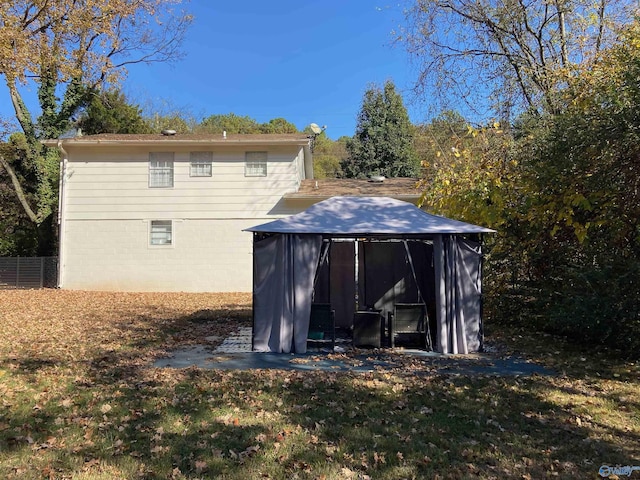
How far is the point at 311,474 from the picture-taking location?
3.37 metres

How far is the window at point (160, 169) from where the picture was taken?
A: 17078 mm

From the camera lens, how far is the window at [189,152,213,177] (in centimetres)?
1700

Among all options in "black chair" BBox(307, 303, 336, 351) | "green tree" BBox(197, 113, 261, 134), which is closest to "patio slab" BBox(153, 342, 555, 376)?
"black chair" BBox(307, 303, 336, 351)

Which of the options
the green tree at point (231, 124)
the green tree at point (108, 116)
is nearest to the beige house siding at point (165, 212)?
the green tree at point (108, 116)

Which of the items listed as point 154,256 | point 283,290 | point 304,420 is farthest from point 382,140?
point 304,420

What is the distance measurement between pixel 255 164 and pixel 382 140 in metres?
13.3

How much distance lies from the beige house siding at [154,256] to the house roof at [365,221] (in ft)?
27.1

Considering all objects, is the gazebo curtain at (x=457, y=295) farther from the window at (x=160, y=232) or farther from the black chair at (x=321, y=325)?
the window at (x=160, y=232)

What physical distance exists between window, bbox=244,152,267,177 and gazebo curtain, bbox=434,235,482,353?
10.4 meters

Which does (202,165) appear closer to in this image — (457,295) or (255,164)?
(255,164)

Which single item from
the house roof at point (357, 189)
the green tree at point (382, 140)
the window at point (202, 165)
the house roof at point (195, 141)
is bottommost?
the house roof at point (357, 189)

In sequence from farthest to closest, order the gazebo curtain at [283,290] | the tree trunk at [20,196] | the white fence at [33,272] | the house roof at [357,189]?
the tree trunk at [20,196], the white fence at [33,272], the house roof at [357,189], the gazebo curtain at [283,290]

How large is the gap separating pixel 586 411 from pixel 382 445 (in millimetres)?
2306

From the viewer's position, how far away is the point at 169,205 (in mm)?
16969
